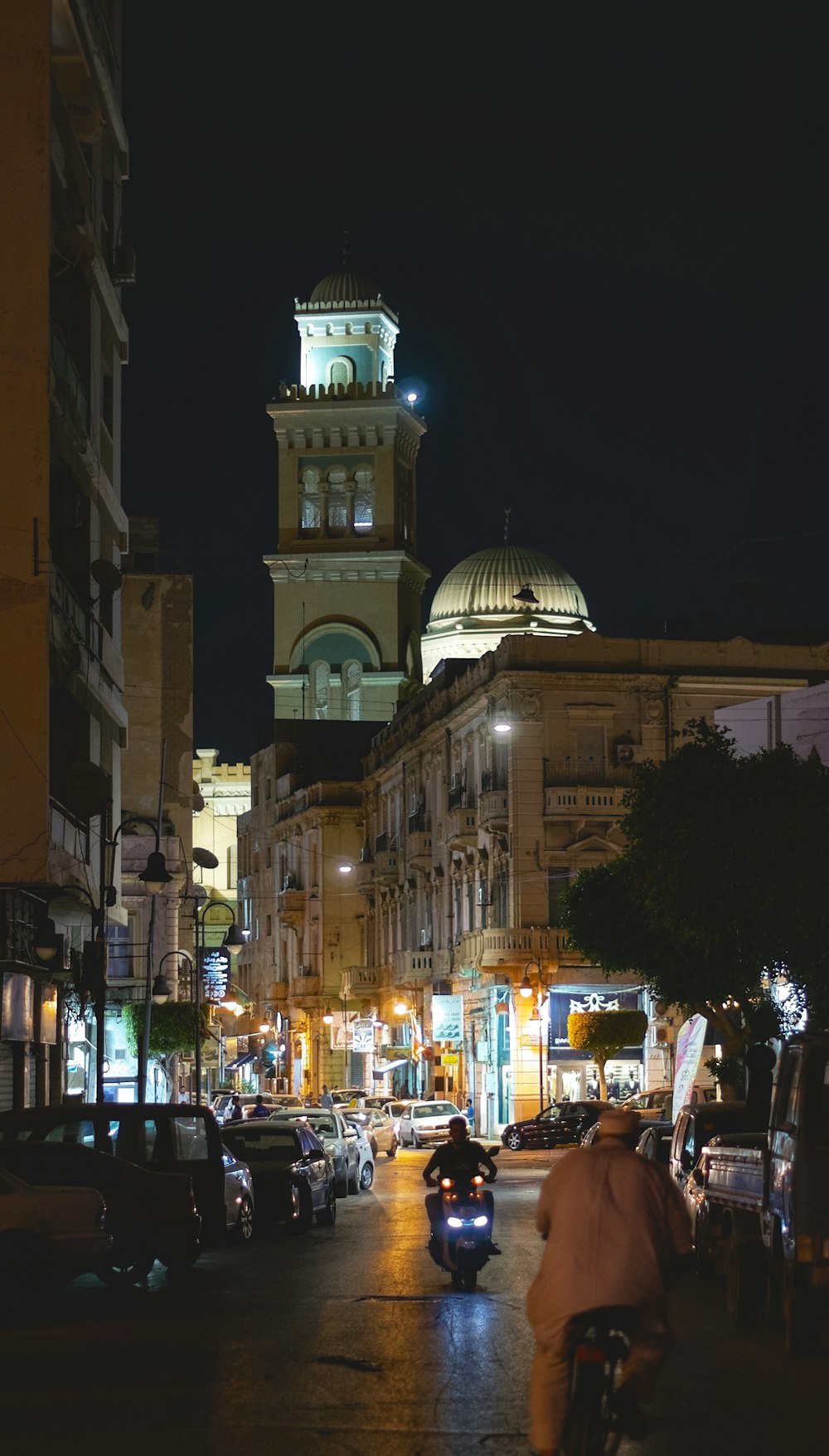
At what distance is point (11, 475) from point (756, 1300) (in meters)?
16.7

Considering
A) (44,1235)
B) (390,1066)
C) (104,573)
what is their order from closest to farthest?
(44,1235) < (104,573) < (390,1066)

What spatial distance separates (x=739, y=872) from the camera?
3722cm

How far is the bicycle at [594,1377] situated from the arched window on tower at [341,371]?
317 feet

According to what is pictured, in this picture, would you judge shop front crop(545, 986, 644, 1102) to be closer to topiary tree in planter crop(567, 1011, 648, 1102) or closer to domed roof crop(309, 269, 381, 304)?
topiary tree in planter crop(567, 1011, 648, 1102)

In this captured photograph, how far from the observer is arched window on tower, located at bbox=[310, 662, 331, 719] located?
9969cm

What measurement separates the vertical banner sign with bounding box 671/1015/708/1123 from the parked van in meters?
14.2

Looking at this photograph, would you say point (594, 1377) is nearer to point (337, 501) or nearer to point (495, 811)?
point (495, 811)

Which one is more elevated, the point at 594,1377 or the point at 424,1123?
the point at 594,1377

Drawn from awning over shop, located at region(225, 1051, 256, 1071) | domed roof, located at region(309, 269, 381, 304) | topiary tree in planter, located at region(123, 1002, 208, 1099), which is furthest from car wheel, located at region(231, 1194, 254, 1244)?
domed roof, located at region(309, 269, 381, 304)

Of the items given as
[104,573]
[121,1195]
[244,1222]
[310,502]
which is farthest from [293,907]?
[121,1195]

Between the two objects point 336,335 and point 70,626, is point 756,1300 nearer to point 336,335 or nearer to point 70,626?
point 70,626

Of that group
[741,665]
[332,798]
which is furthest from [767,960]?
[332,798]

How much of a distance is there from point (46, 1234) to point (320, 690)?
272 feet

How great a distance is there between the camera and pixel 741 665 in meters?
63.4
